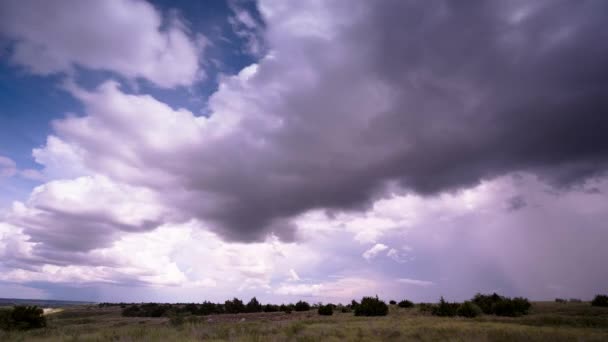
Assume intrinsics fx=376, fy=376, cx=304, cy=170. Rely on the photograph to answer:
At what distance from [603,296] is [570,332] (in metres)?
17.9

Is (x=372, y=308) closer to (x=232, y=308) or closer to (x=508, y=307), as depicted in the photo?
(x=508, y=307)

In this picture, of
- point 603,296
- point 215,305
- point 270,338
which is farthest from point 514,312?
point 215,305

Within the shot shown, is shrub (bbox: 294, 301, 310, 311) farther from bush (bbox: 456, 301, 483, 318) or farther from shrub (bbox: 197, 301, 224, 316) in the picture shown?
bush (bbox: 456, 301, 483, 318)

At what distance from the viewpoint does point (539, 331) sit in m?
17.7

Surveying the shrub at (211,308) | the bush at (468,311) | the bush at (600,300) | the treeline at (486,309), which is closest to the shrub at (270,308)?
the shrub at (211,308)

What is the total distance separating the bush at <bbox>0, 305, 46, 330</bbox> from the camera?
31.2 m

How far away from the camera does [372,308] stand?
34.1 metres

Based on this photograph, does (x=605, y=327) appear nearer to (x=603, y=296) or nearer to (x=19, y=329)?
(x=603, y=296)

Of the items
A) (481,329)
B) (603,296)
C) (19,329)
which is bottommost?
(19,329)

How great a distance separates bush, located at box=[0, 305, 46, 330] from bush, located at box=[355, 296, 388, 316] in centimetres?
2832

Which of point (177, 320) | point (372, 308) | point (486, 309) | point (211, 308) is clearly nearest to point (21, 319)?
point (177, 320)

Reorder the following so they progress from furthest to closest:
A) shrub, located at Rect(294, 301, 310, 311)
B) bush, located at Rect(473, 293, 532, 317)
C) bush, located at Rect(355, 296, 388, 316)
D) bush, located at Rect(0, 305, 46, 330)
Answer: shrub, located at Rect(294, 301, 310, 311) → bush, located at Rect(355, 296, 388, 316) → bush, located at Rect(0, 305, 46, 330) → bush, located at Rect(473, 293, 532, 317)

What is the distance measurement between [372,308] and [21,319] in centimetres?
3051

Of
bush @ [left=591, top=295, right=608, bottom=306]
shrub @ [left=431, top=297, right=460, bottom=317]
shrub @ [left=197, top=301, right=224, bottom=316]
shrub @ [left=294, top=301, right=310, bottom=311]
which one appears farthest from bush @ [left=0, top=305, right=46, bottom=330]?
Result: bush @ [left=591, top=295, right=608, bottom=306]
